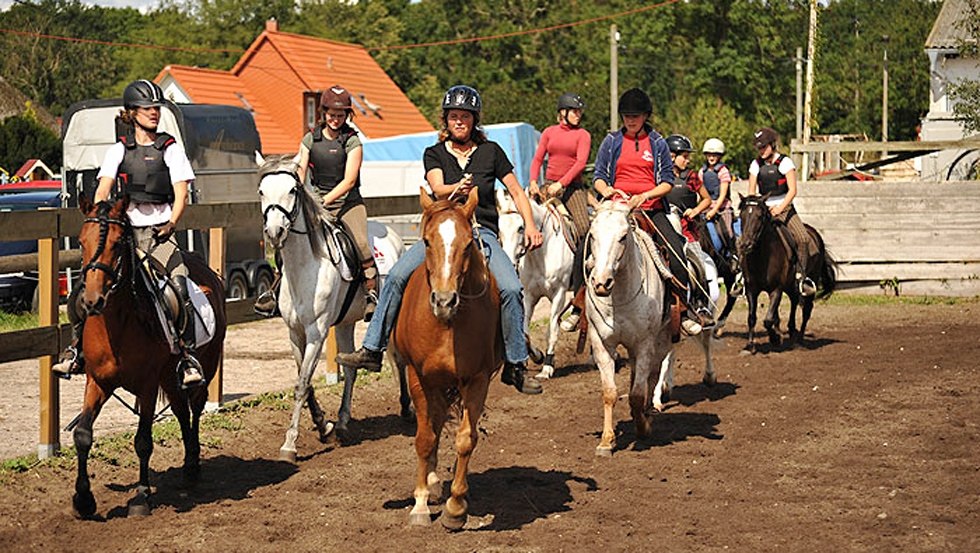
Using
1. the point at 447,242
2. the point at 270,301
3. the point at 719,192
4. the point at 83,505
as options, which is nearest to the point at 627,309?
the point at 270,301

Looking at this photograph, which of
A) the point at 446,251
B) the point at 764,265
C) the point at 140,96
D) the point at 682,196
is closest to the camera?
the point at 446,251

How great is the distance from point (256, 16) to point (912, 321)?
6410cm

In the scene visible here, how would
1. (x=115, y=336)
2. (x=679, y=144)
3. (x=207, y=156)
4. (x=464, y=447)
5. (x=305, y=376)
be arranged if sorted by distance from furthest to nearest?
(x=207, y=156)
(x=679, y=144)
(x=305, y=376)
(x=115, y=336)
(x=464, y=447)

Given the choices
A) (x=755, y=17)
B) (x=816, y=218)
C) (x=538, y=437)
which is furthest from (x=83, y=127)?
(x=755, y=17)

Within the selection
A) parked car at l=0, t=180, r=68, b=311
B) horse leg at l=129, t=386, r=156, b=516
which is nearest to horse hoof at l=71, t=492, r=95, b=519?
horse leg at l=129, t=386, r=156, b=516

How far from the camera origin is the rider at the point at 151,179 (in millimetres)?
8273

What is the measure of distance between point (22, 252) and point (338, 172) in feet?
37.9

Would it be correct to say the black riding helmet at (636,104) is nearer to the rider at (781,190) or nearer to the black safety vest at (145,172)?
the black safety vest at (145,172)

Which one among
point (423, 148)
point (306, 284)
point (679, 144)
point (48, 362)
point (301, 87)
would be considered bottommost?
point (48, 362)

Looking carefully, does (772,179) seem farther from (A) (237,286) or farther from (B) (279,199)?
(A) (237,286)

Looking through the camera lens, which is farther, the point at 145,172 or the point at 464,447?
the point at 145,172

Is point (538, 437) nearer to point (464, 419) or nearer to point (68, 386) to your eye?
point (464, 419)

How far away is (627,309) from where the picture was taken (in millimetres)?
9820

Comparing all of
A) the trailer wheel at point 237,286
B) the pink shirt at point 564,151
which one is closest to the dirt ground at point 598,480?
the pink shirt at point 564,151
